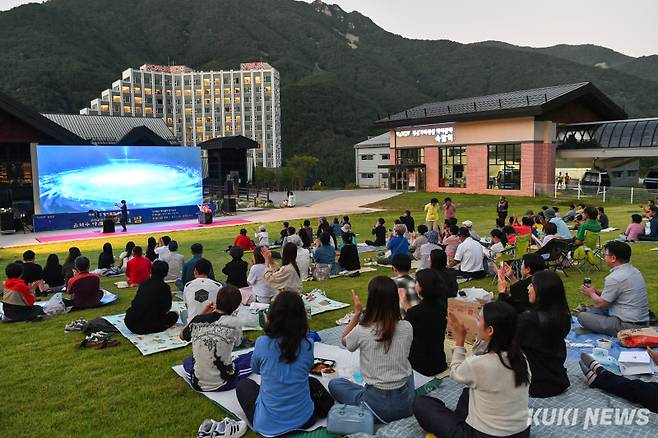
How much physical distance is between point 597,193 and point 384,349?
30.1 m

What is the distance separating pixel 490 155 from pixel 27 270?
3330 cm

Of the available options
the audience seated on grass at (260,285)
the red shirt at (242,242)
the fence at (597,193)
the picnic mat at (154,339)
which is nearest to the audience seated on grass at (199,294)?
the picnic mat at (154,339)

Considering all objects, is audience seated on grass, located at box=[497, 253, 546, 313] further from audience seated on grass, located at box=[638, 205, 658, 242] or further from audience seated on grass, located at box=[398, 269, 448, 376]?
audience seated on grass, located at box=[638, 205, 658, 242]

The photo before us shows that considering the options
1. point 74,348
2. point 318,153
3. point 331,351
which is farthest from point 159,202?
point 318,153

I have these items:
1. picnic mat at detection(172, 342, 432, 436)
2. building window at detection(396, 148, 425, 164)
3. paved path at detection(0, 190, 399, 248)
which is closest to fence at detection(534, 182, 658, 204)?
building window at detection(396, 148, 425, 164)

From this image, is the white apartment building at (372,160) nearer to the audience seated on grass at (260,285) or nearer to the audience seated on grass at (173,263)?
the audience seated on grass at (173,263)

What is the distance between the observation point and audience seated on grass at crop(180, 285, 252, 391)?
5336 mm

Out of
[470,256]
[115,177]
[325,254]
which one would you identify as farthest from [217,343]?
[115,177]

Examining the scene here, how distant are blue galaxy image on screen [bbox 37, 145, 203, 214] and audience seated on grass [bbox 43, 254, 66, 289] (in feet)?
56.9

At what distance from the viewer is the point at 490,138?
37469 millimetres

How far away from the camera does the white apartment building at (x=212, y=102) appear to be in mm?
123312

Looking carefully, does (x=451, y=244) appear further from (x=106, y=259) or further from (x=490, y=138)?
(x=490, y=138)

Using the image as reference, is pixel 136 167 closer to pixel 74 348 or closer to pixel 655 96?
pixel 74 348

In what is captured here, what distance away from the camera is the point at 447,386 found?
5.48 meters
